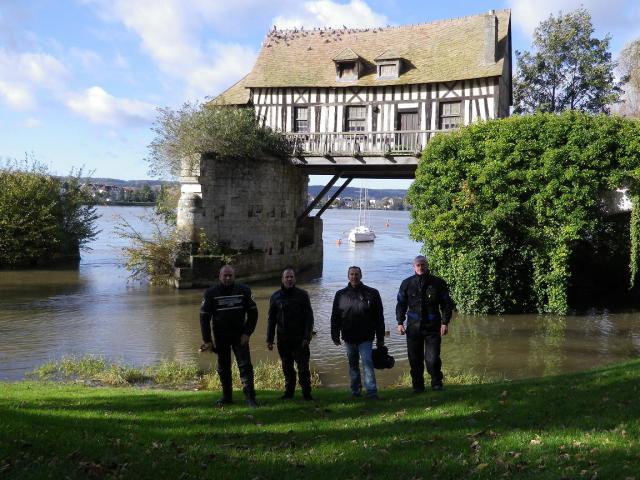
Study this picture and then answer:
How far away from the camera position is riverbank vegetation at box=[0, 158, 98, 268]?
2522 centimetres

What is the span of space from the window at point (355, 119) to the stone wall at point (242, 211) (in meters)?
2.95

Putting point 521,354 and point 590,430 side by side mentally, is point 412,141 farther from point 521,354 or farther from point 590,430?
point 590,430

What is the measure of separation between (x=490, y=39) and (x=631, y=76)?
1710cm

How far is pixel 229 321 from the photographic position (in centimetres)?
666

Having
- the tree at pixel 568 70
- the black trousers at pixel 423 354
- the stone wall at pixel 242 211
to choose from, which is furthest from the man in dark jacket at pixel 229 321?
the tree at pixel 568 70

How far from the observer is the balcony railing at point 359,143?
→ 21.9 m

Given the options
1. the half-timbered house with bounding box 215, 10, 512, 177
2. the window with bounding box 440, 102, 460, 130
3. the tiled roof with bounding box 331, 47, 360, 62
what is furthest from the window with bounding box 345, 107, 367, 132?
the window with bounding box 440, 102, 460, 130

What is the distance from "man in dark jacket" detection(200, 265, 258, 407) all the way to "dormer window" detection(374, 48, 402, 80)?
60.8 ft

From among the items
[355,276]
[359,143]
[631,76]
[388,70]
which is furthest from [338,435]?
[631,76]

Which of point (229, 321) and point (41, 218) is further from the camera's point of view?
point (41, 218)

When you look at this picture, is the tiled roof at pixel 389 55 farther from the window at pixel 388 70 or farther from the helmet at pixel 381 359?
the helmet at pixel 381 359

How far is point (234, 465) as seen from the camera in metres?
4.66

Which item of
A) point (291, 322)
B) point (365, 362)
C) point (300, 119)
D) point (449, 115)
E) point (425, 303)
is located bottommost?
point (365, 362)

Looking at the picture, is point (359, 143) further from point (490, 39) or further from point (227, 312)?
point (227, 312)
